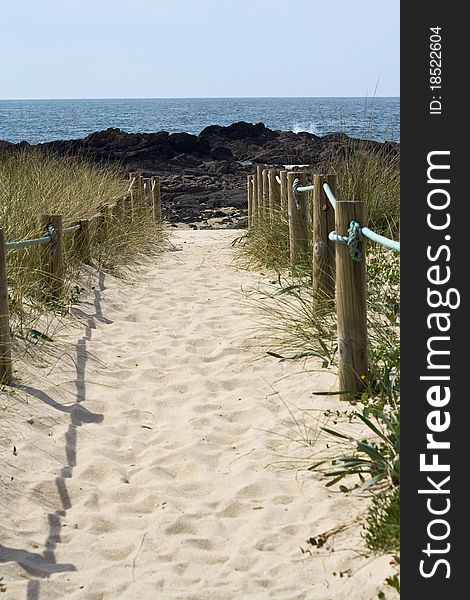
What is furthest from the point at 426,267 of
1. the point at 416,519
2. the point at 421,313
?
the point at 416,519

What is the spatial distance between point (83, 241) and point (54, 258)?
5.58 feet

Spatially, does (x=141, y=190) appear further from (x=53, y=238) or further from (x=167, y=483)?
(x=167, y=483)

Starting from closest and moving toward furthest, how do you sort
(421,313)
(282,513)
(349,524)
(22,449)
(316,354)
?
(421,313), (349,524), (282,513), (22,449), (316,354)

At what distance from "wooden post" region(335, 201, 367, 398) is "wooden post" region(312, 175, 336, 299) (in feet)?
4.37

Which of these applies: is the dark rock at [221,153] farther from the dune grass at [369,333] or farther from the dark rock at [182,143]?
the dune grass at [369,333]

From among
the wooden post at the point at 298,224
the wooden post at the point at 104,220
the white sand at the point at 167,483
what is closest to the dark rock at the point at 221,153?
the wooden post at the point at 104,220

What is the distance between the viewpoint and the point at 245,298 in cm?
810

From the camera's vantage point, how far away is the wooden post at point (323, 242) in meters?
6.28

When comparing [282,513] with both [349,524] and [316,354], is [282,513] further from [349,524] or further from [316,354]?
[316,354]

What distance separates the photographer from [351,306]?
4.82 metres

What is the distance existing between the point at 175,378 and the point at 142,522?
2.06 m

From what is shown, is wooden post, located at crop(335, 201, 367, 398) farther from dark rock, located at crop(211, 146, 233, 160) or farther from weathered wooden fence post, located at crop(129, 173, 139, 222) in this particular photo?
dark rock, located at crop(211, 146, 233, 160)

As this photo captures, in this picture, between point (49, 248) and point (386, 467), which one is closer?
point (386, 467)

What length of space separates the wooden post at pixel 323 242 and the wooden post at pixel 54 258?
2145 mm
